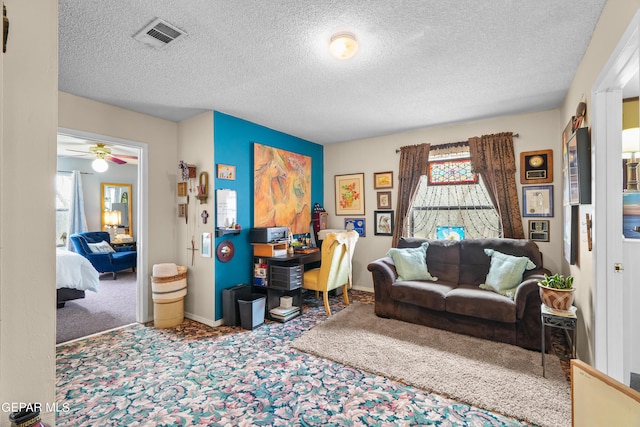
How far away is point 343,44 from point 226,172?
6.89ft

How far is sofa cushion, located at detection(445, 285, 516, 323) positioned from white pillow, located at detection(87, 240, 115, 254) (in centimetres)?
635

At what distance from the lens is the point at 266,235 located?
3.55m

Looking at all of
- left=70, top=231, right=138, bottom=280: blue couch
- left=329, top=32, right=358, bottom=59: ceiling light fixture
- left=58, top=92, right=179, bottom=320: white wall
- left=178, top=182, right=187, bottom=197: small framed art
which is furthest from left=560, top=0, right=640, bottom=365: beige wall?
left=70, top=231, right=138, bottom=280: blue couch

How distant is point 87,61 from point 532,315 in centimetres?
Result: 441

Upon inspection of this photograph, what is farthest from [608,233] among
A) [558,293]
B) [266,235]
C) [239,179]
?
[239,179]

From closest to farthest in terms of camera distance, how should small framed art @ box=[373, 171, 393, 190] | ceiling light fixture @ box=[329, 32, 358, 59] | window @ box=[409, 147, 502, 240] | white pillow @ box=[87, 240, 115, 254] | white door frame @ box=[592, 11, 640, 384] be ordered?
1. white door frame @ box=[592, 11, 640, 384]
2. ceiling light fixture @ box=[329, 32, 358, 59]
3. window @ box=[409, 147, 502, 240]
4. small framed art @ box=[373, 171, 393, 190]
5. white pillow @ box=[87, 240, 115, 254]

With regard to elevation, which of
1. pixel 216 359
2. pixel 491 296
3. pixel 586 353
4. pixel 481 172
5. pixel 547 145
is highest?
pixel 547 145

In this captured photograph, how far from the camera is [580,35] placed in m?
1.94

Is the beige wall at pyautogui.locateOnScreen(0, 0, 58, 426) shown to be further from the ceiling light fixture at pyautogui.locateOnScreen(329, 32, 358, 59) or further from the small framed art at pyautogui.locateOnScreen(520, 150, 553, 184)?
the small framed art at pyautogui.locateOnScreen(520, 150, 553, 184)

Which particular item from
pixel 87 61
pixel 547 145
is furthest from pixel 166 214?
pixel 547 145

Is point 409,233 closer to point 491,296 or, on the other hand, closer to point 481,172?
point 481,172

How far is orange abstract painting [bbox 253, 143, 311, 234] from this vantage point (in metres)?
3.86

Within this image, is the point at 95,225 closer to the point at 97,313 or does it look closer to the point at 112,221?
the point at 112,221

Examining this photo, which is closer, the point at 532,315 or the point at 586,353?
the point at 586,353
